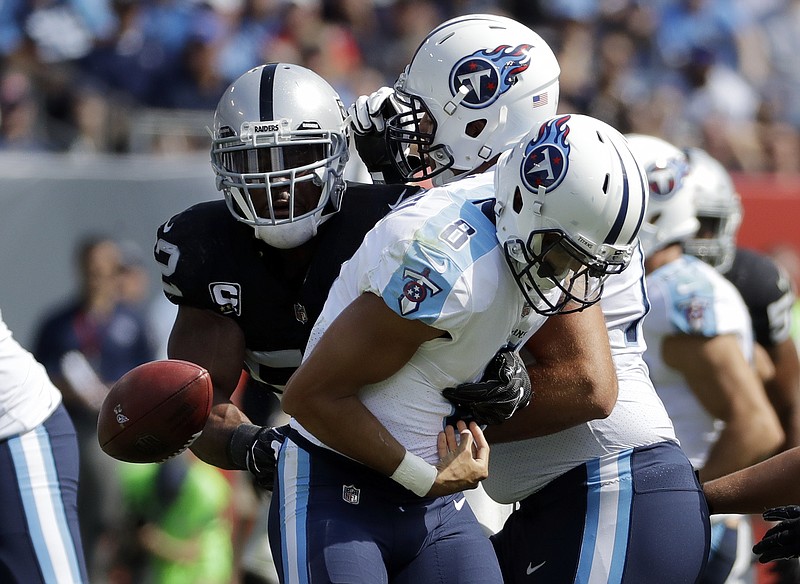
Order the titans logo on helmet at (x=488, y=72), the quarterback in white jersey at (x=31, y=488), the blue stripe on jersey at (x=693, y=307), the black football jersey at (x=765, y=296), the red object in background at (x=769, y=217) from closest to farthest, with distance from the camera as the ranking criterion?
the titans logo on helmet at (x=488, y=72) < the quarterback in white jersey at (x=31, y=488) < the blue stripe on jersey at (x=693, y=307) < the black football jersey at (x=765, y=296) < the red object in background at (x=769, y=217)

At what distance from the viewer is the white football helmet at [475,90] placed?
10.5 feet

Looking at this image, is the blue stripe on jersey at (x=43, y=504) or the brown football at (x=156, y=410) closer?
the brown football at (x=156, y=410)

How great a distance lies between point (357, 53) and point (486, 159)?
6.27 m

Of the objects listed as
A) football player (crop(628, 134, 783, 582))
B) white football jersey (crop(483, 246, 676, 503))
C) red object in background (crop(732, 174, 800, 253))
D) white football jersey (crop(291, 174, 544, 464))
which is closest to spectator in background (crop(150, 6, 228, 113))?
red object in background (crop(732, 174, 800, 253))

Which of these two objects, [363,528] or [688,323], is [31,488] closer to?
[363,528]

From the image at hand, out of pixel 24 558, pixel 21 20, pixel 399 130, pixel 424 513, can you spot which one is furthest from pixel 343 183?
pixel 21 20

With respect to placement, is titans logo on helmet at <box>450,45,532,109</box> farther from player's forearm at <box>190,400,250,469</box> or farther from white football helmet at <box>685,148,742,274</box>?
white football helmet at <box>685,148,742,274</box>

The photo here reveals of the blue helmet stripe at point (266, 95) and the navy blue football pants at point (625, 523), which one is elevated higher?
the blue helmet stripe at point (266, 95)

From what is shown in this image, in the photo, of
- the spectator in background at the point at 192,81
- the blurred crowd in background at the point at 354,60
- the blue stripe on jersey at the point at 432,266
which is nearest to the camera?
the blue stripe on jersey at the point at 432,266

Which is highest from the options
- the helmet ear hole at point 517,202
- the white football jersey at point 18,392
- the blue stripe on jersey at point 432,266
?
the helmet ear hole at point 517,202

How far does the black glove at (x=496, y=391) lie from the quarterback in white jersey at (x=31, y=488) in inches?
48.7

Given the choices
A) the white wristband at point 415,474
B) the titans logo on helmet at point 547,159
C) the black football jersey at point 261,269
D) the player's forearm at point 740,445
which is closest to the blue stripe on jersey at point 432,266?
the titans logo on helmet at point 547,159

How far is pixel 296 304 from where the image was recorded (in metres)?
3.25

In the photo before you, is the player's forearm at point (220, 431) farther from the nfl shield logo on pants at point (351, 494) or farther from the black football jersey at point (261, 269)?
the nfl shield logo on pants at point (351, 494)
